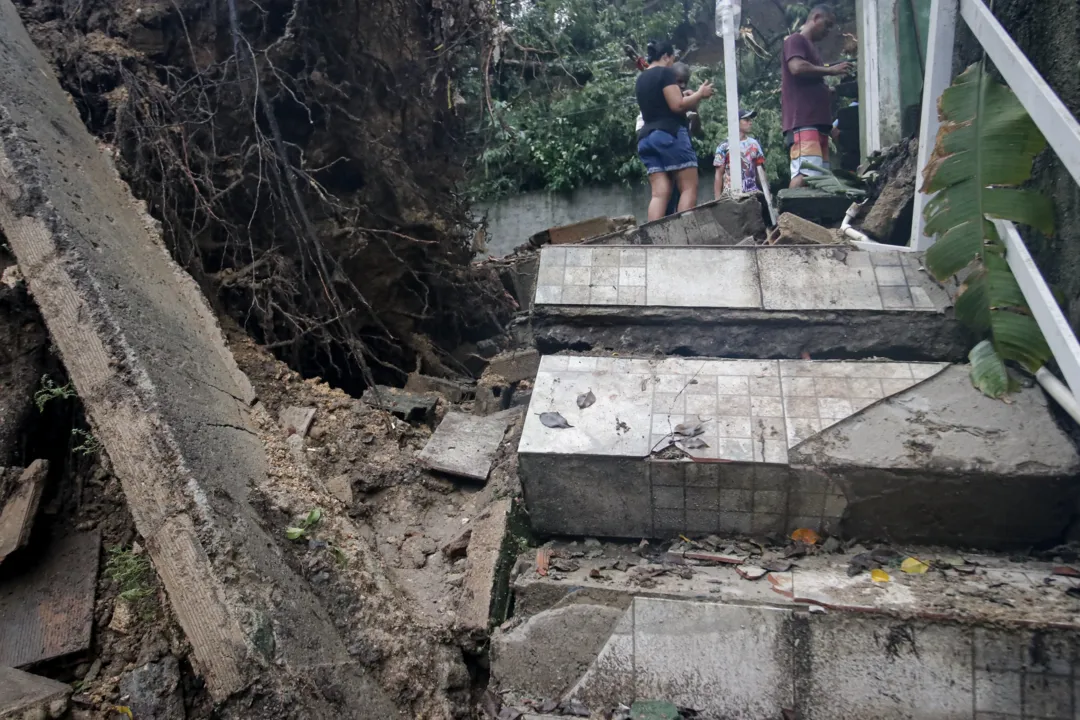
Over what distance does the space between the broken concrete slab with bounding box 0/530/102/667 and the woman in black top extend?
4.90 meters

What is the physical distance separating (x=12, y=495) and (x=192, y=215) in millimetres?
2207

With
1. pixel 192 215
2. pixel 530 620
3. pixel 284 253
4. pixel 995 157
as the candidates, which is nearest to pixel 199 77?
pixel 192 215

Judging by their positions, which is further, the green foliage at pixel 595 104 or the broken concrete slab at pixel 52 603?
→ the green foliage at pixel 595 104

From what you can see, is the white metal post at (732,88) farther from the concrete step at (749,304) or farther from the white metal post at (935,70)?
the concrete step at (749,304)

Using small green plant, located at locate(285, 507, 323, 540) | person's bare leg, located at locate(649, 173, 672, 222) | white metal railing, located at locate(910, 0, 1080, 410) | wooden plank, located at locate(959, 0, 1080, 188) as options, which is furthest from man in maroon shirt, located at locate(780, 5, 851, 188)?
small green plant, located at locate(285, 507, 323, 540)

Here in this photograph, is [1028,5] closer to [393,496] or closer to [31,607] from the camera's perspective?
[393,496]

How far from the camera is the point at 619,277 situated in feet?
11.8

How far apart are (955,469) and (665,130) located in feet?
13.7

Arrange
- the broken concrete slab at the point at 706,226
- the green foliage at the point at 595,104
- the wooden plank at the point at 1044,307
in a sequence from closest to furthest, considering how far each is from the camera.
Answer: the wooden plank at the point at 1044,307
the broken concrete slab at the point at 706,226
the green foliage at the point at 595,104

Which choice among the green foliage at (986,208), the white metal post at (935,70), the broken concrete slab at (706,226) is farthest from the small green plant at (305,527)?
the broken concrete slab at (706,226)

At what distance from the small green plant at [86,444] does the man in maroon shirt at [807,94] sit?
5.85 metres

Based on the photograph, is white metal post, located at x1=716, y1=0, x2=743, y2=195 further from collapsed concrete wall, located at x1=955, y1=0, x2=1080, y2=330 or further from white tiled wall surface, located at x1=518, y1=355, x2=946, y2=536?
white tiled wall surface, located at x1=518, y1=355, x2=946, y2=536

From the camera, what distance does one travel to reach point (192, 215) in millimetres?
4367

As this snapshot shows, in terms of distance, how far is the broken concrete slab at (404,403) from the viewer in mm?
4121
